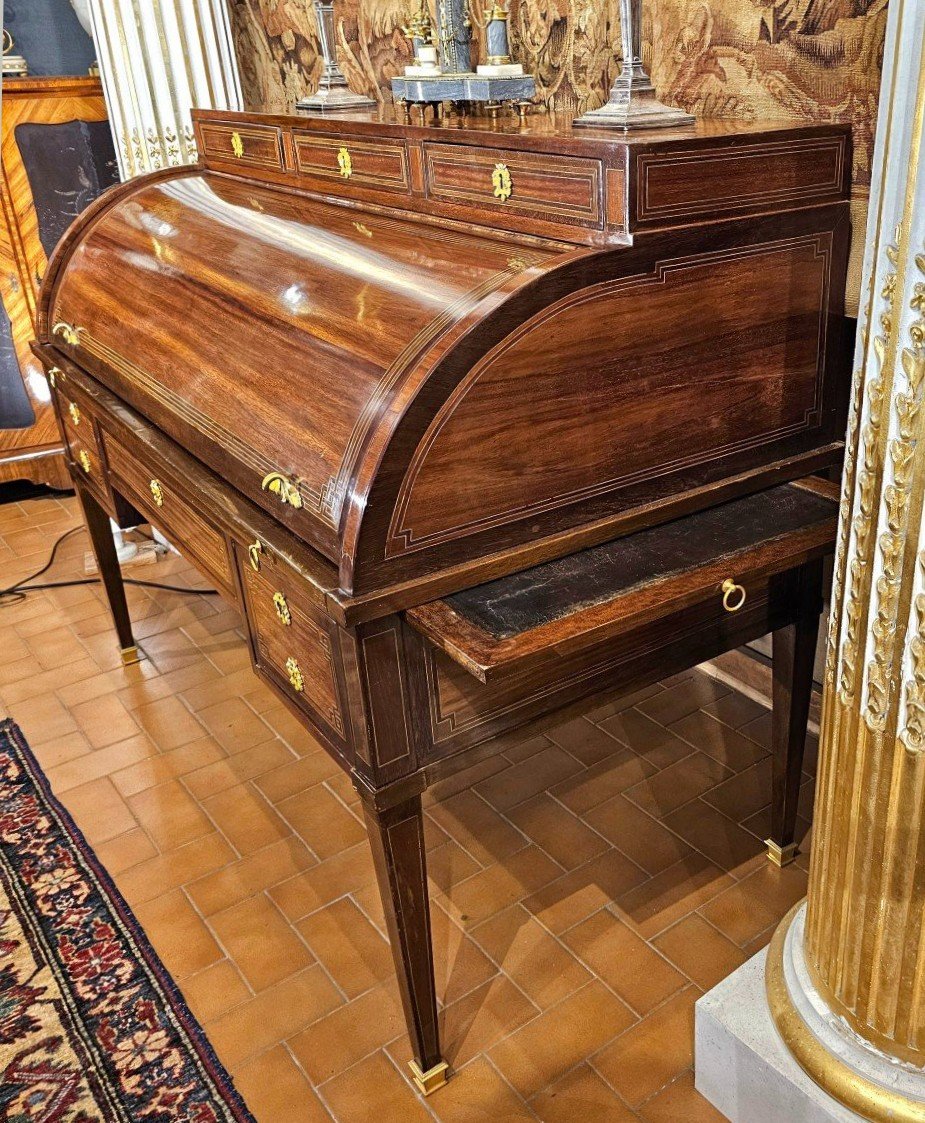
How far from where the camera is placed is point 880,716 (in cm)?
142

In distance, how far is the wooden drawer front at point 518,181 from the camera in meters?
1.66

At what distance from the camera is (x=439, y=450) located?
157cm

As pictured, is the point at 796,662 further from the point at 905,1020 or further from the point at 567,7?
the point at 567,7

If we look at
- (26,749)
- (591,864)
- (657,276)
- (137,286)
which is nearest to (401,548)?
(657,276)

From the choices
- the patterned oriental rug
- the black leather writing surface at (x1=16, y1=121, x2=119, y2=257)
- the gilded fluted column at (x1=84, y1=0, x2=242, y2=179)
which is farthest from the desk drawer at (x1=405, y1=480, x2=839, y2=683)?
the black leather writing surface at (x1=16, y1=121, x2=119, y2=257)

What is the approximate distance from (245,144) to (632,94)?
1288 millimetres

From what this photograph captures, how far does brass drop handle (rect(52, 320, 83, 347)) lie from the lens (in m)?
2.78

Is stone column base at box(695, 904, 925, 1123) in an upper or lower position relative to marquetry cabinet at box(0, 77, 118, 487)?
lower

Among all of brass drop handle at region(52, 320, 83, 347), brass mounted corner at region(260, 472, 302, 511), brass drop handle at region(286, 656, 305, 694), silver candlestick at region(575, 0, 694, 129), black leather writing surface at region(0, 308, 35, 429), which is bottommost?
black leather writing surface at region(0, 308, 35, 429)

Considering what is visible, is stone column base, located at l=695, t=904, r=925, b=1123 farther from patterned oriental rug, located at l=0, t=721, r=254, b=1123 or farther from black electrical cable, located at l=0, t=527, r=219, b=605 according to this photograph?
black electrical cable, located at l=0, t=527, r=219, b=605

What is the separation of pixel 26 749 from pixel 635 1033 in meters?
1.97

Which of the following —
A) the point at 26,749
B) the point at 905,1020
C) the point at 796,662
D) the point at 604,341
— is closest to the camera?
the point at 905,1020

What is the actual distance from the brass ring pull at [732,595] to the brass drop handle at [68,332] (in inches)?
73.9

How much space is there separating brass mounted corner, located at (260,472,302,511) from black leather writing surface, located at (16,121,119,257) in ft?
10.3
